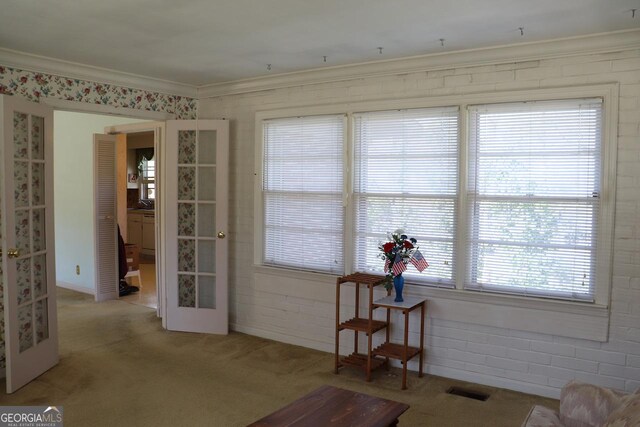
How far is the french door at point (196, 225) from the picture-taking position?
5.38m

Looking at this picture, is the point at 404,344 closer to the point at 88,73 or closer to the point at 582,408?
the point at 582,408

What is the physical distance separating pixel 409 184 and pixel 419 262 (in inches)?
24.8

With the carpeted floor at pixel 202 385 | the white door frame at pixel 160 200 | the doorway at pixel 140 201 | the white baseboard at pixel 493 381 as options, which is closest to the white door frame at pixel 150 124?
the white door frame at pixel 160 200

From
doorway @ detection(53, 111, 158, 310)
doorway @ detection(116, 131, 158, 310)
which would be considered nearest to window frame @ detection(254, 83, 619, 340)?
doorway @ detection(53, 111, 158, 310)

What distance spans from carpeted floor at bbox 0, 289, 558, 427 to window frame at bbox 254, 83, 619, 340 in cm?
64

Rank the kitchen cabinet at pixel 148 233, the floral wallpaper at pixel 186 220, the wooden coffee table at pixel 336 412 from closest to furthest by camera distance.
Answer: the wooden coffee table at pixel 336 412
the floral wallpaper at pixel 186 220
the kitchen cabinet at pixel 148 233

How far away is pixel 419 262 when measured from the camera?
4203 mm

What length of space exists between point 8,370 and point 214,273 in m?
2.02

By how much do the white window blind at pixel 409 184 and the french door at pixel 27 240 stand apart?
2476 millimetres

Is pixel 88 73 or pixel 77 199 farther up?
pixel 88 73

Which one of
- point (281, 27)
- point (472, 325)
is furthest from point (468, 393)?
point (281, 27)

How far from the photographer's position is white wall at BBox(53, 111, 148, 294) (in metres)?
7.02

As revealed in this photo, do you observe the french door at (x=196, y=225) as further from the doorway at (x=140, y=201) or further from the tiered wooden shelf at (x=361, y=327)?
the doorway at (x=140, y=201)

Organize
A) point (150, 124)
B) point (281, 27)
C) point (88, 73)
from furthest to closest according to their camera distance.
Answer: point (150, 124) < point (88, 73) < point (281, 27)
